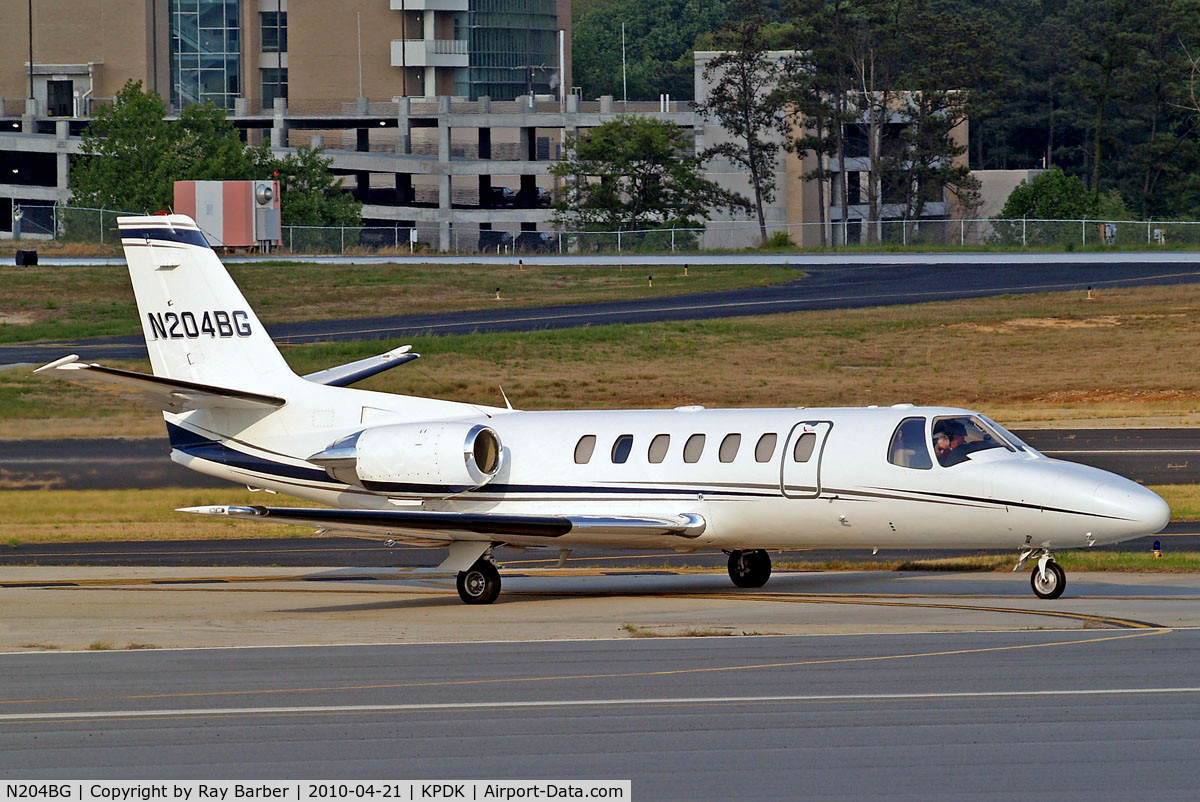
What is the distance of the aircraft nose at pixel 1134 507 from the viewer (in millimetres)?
19031

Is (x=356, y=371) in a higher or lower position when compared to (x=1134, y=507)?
higher

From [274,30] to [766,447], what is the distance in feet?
384

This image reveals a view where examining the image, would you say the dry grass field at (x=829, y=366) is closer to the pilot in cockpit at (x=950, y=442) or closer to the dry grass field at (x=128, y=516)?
the dry grass field at (x=128, y=516)

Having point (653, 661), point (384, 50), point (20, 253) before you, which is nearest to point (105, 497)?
point (653, 661)

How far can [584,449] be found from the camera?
23000mm

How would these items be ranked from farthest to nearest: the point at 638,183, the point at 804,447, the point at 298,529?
the point at 638,183, the point at 298,529, the point at 804,447

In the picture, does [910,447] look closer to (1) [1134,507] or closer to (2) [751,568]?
(1) [1134,507]

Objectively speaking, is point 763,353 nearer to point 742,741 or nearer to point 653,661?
point 653,661

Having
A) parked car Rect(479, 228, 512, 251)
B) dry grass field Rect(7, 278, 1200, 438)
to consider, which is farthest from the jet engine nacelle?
parked car Rect(479, 228, 512, 251)

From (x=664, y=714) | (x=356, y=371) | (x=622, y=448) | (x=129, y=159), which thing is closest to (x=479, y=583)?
(x=622, y=448)

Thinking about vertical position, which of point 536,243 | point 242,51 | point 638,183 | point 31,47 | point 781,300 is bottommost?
point 781,300

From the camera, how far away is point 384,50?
5089 inches

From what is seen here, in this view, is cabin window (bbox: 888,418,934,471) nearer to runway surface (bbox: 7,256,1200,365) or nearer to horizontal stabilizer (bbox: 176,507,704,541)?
horizontal stabilizer (bbox: 176,507,704,541)

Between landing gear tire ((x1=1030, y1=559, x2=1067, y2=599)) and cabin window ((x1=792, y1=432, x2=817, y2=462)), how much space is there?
134 inches
